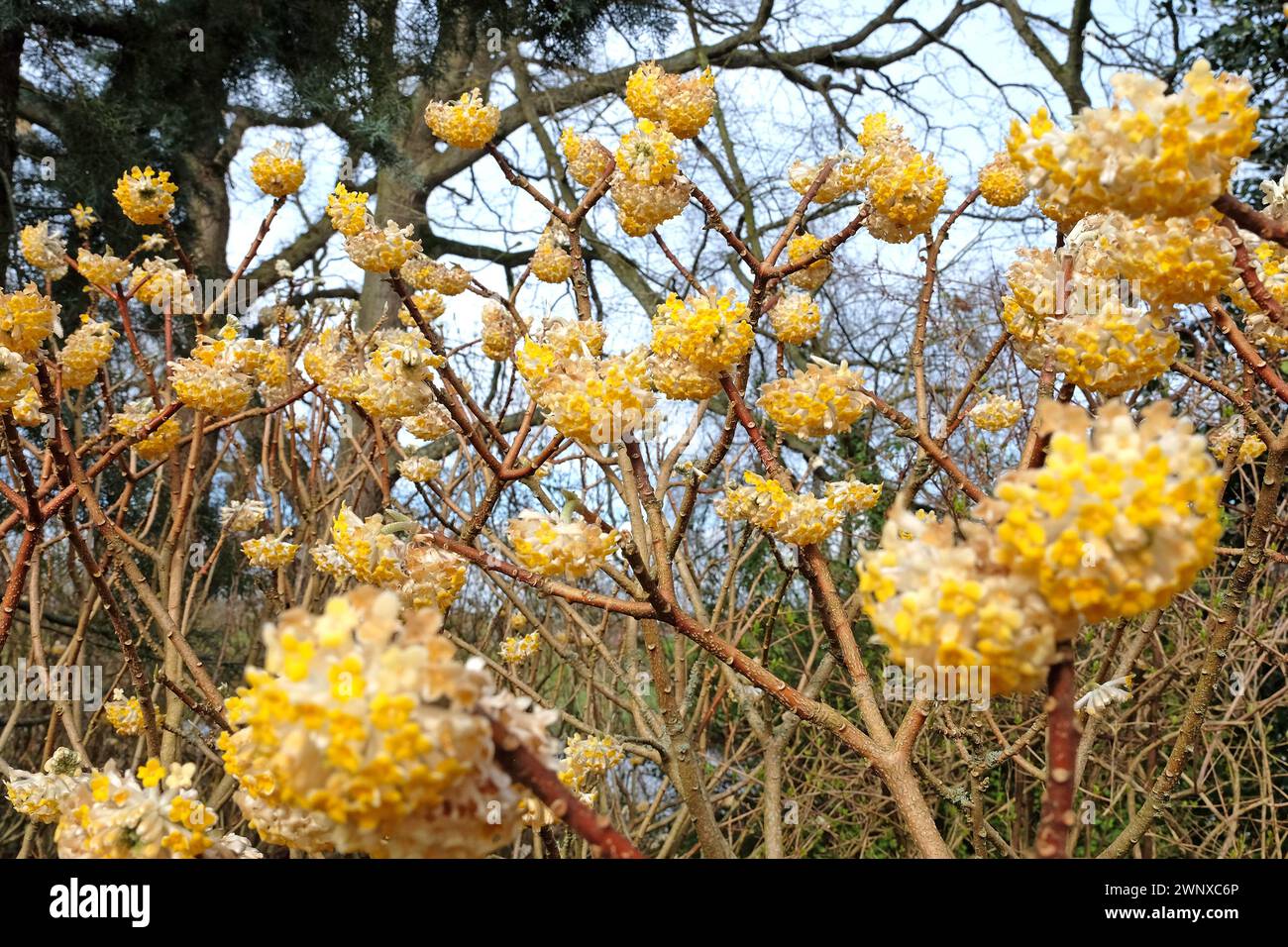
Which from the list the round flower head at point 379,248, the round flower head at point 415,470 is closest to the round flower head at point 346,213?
the round flower head at point 379,248

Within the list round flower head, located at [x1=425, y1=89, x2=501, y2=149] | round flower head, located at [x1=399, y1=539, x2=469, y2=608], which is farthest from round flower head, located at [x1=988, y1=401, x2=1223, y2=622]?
round flower head, located at [x1=425, y1=89, x2=501, y2=149]

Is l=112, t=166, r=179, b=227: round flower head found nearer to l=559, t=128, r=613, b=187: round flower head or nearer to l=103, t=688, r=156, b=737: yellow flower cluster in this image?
l=559, t=128, r=613, b=187: round flower head

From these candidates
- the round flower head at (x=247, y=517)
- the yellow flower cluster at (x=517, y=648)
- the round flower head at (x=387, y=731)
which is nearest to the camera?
the round flower head at (x=387, y=731)

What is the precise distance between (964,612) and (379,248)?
1307 millimetres

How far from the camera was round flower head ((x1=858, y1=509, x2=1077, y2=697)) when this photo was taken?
22.2 inches

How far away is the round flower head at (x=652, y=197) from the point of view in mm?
1525

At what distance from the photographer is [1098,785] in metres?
3.95

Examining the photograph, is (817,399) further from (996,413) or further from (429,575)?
(996,413)

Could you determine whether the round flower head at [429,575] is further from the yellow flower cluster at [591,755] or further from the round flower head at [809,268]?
the yellow flower cluster at [591,755]

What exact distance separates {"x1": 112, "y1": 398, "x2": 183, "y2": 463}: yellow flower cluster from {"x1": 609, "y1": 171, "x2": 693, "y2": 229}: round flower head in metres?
1.14

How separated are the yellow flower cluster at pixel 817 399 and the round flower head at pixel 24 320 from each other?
110 cm

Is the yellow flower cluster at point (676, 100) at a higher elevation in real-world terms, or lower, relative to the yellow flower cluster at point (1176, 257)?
higher

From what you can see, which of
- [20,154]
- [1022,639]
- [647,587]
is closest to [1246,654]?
[647,587]
